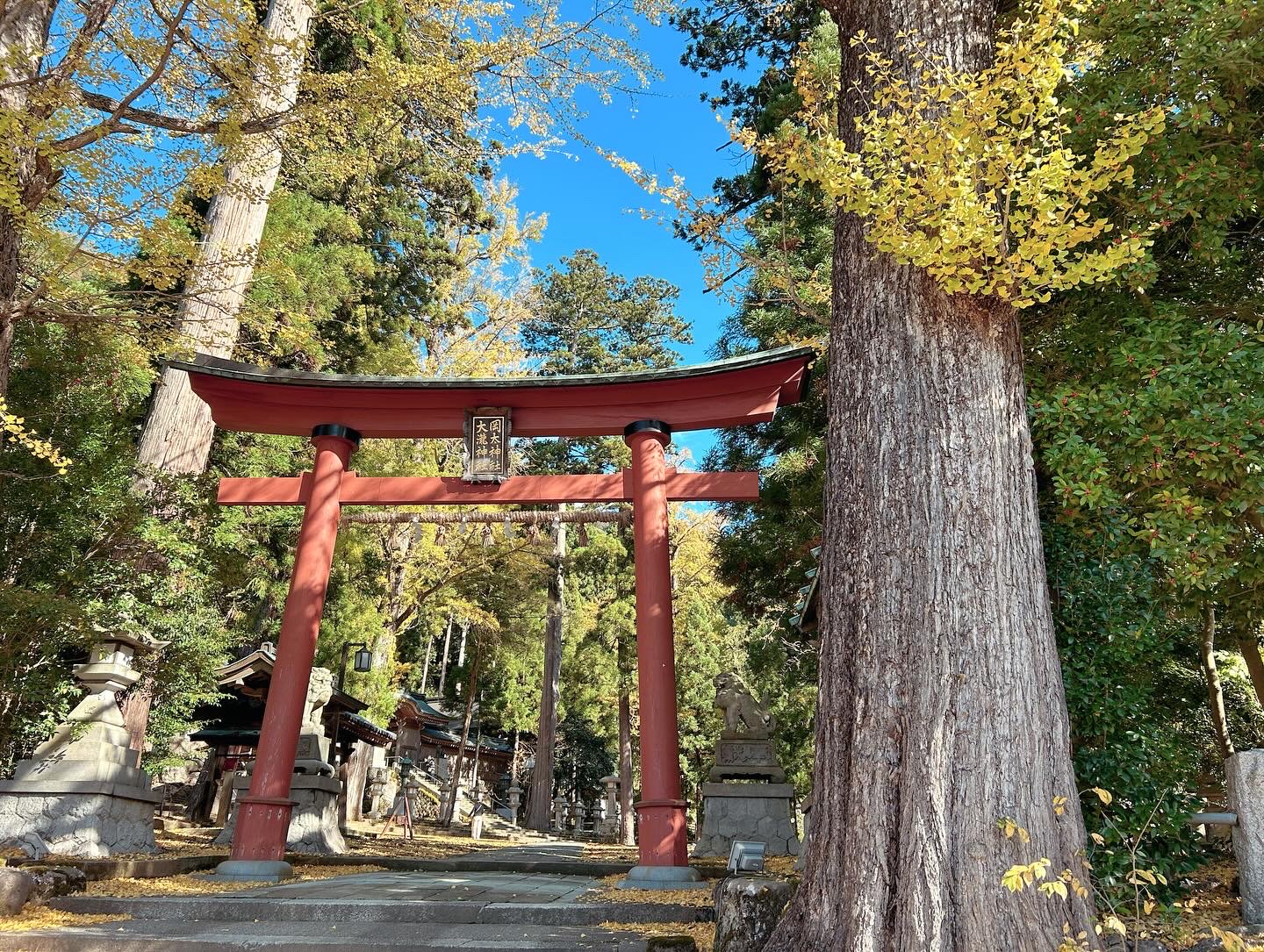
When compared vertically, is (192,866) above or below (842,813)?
below

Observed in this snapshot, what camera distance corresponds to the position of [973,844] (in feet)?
8.87

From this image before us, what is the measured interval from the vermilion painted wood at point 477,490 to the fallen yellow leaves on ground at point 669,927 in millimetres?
3509

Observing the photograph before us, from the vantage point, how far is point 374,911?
14.5 feet

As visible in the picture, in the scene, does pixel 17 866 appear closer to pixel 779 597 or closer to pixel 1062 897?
pixel 1062 897

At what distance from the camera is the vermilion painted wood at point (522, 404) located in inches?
280

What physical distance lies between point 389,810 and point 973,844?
58.7 ft

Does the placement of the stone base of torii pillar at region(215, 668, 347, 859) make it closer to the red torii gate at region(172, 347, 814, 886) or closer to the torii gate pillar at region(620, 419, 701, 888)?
the red torii gate at region(172, 347, 814, 886)

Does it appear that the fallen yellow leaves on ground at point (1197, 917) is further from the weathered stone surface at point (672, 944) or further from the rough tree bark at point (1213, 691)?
the rough tree bark at point (1213, 691)

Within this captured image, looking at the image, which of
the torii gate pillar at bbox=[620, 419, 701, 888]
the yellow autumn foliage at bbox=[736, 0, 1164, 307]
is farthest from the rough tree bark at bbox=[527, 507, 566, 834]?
the yellow autumn foliage at bbox=[736, 0, 1164, 307]

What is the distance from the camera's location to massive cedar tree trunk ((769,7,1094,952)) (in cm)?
271

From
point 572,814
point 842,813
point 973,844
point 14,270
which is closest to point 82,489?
point 14,270

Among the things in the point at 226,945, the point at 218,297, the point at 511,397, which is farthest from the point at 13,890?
the point at 218,297

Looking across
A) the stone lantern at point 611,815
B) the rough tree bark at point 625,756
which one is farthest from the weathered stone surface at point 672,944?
the stone lantern at point 611,815

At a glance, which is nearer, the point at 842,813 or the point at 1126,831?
the point at 842,813
